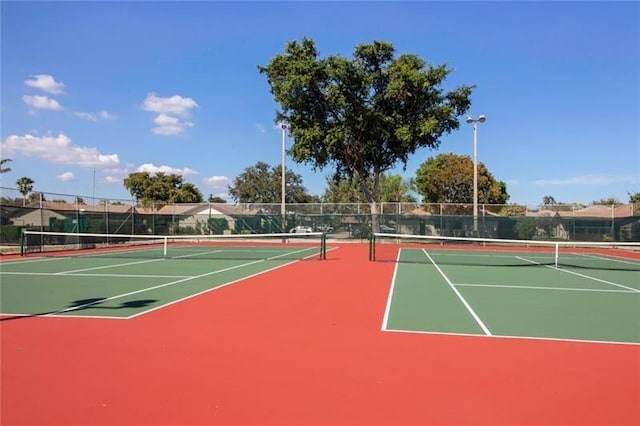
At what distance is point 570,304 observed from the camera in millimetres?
10250

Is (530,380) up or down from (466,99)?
down

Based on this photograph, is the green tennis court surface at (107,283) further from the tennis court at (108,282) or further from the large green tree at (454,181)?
the large green tree at (454,181)

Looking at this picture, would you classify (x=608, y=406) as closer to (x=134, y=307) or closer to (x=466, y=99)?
(x=134, y=307)

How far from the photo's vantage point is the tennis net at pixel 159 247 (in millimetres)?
22250

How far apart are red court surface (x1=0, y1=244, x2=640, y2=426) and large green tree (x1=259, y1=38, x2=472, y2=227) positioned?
27586 millimetres

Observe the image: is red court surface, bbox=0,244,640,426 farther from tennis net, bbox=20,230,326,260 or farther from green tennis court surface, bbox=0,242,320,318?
tennis net, bbox=20,230,326,260

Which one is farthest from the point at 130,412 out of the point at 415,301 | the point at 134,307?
the point at 415,301

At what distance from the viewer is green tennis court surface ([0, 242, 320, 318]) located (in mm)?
9375

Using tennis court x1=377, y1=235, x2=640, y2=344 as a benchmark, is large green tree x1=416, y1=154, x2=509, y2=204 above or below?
above

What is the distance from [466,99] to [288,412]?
3609cm

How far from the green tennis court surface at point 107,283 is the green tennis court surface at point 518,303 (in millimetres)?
4961

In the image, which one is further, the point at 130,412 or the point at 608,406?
the point at 608,406

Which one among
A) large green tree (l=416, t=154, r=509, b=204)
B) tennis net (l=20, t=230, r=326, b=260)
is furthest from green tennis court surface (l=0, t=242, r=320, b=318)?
large green tree (l=416, t=154, r=509, b=204)

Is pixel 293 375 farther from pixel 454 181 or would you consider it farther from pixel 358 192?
pixel 358 192
